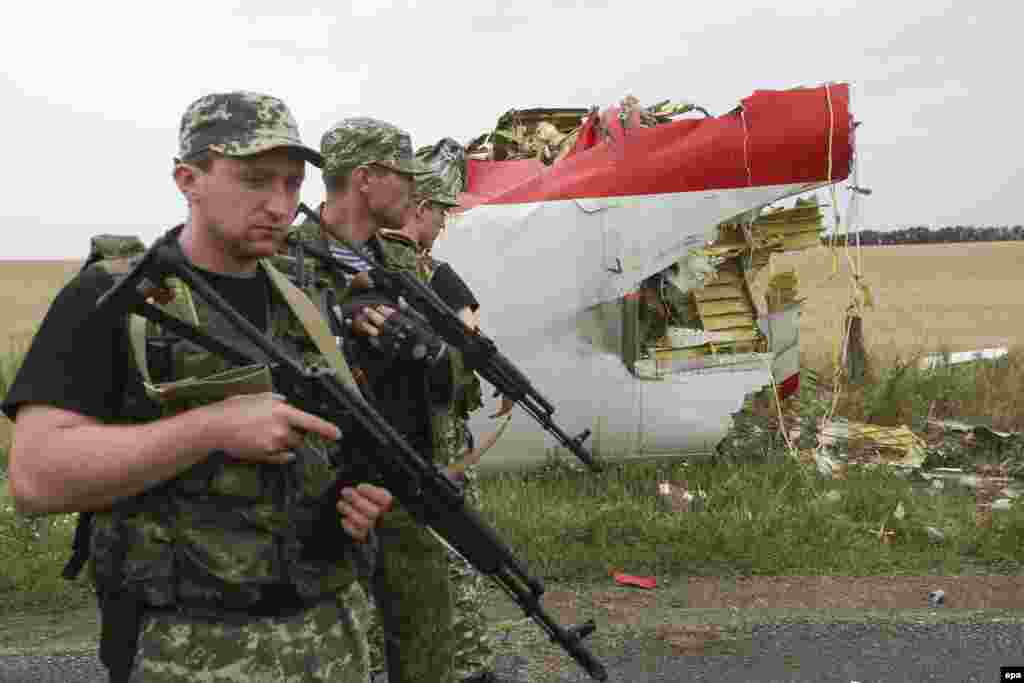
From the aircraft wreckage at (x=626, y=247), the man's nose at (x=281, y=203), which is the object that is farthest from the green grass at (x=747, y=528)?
the man's nose at (x=281, y=203)

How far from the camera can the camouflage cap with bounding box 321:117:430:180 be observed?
9.64ft

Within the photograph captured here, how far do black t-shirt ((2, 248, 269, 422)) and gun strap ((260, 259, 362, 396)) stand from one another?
0.31 m

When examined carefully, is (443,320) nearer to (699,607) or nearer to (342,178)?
(342,178)

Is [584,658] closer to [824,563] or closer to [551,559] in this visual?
[551,559]

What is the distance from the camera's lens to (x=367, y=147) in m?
2.94

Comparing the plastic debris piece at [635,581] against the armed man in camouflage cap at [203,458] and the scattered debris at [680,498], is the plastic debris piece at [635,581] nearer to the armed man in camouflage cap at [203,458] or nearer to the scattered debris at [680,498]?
the scattered debris at [680,498]

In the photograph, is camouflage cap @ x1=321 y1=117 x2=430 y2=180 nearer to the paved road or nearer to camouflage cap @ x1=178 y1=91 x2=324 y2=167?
camouflage cap @ x1=178 y1=91 x2=324 y2=167

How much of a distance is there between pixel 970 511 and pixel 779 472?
107 cm

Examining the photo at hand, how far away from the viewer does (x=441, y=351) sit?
2631mm

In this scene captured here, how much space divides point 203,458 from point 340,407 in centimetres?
24

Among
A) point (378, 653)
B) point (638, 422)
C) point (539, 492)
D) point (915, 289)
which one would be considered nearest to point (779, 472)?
point (638, 422)

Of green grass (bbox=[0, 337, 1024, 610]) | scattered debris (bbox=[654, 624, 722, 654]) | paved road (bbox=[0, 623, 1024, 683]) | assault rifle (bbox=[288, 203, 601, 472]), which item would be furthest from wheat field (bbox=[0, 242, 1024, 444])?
scattered debris (bbox=[654, 624, 722, 654])

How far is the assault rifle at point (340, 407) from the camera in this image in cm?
152

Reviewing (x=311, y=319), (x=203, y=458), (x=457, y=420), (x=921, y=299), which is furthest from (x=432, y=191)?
(x=921, y=299)
